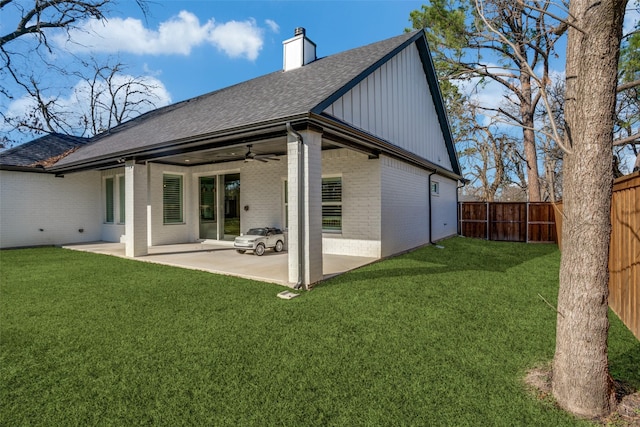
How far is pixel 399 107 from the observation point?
932 cm

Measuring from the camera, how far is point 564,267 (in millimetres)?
2396

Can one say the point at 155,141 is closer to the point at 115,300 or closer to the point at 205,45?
the point at 115,300

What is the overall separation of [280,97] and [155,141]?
335 centimetres

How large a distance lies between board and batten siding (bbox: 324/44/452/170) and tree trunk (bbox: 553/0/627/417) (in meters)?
4.07

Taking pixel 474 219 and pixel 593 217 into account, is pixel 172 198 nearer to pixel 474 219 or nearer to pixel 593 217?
pixel 593 217

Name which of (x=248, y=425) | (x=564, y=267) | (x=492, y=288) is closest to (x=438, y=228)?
(x=492, y=288)

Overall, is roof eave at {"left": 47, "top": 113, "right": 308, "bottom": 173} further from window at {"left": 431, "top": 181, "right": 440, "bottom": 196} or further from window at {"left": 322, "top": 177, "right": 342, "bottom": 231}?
window at {"left": 431, "top": 181, "right": 440, "bottom": 196}

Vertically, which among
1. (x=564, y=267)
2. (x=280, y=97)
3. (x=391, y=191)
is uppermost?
(x=280, y=97)

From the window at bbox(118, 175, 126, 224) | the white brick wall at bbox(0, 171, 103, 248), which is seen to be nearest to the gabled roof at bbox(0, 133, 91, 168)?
the white brick wall at bbox(0, 171, 103, 248)

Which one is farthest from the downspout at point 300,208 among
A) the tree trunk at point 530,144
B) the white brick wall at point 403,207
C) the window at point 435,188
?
the tree trunk at point 530,144

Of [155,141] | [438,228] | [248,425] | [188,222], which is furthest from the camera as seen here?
[438,228]

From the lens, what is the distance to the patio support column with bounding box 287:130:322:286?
213 inches

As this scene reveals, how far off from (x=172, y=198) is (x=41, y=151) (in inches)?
243

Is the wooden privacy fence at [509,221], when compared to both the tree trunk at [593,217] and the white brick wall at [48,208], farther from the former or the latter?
the white brick wall at [48,208]
